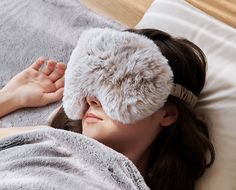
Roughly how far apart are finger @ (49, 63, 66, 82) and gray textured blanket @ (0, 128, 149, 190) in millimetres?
259

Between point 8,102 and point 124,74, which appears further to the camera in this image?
point 8,102

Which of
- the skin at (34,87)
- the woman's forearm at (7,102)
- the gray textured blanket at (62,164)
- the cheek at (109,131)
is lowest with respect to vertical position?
the woman's forearm at (7,102)

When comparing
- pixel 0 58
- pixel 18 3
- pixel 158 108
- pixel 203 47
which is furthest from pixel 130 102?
pixel 18 3

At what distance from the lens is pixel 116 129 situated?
88 centimetres

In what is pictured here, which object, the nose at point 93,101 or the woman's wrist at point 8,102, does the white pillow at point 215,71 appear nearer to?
the nose at point 93,101

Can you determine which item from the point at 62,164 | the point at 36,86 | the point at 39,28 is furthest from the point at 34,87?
the point at 62,164

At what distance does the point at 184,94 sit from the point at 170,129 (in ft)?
0.29

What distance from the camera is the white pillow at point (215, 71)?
908 millimetres

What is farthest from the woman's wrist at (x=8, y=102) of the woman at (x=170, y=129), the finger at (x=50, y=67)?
the woman at (x=170, y=129)

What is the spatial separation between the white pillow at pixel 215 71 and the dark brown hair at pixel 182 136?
3cm

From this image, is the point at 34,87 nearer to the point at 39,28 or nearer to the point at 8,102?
the point at 8,102

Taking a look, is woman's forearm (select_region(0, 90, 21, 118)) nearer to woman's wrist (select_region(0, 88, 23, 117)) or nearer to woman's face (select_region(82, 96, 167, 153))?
woman's wrist (select_region(0, 88, 23, 117))

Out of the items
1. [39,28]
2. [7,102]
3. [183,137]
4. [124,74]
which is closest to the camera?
[124,74]

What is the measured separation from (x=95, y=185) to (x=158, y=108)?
0.64 feet
